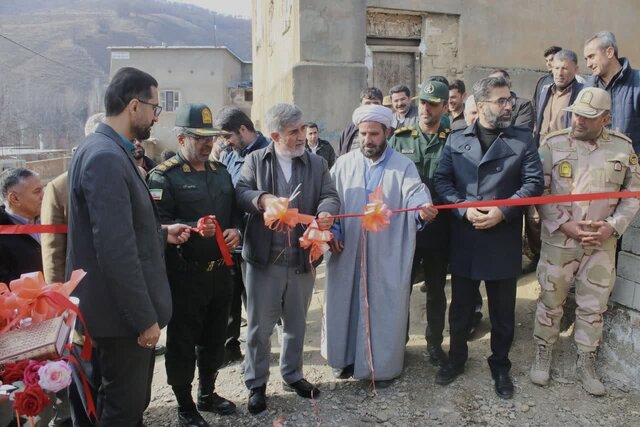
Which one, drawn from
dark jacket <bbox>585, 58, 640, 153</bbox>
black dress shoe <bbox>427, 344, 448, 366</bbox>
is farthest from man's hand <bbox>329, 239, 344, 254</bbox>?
dark jacket <bbox>585, 58, 640, 153</bbox>

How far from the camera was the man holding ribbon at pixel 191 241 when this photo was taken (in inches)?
127

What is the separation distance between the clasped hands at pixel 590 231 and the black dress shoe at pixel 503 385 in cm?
117

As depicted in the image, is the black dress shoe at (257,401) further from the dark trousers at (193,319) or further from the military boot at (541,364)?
the military boot at (541,364)

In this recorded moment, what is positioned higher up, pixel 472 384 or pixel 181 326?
pixel 181 326

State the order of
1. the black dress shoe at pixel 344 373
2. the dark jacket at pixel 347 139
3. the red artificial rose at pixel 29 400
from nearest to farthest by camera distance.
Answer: the red artificial rose at pixel 29 400 → the black dress shoe at pixel 344 373 → the dark jacket at pixel 347 139

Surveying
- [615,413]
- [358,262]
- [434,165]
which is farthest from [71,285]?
[615,413]

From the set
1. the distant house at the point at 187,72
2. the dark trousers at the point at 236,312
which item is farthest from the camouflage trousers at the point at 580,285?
the distant house at the point at 187,72

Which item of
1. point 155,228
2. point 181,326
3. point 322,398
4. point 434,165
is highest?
point 434,165

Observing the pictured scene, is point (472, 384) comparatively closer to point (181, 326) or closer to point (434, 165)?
point (434, 165)

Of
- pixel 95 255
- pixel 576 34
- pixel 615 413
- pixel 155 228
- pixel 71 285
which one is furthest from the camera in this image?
pixel 576 34

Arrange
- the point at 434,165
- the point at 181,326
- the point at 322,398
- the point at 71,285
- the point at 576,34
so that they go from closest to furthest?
the point at 71,285, the point at 181,326, the point at 322,398, the point at 434,165, the point at 576,34

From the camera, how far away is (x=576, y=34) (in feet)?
32.1

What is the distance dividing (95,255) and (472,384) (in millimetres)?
3000

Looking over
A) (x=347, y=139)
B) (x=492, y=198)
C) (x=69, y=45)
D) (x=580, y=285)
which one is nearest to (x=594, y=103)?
(x=492, y=198)
